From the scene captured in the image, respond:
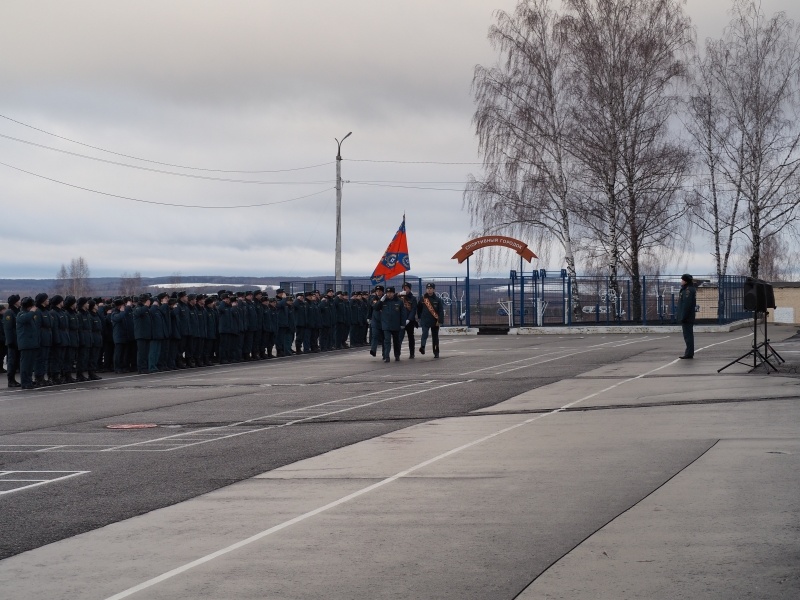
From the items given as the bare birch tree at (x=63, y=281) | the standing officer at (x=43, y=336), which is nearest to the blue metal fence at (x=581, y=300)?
the standing officer at (x=43, y=336)

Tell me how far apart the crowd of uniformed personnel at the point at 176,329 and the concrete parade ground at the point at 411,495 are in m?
4.92

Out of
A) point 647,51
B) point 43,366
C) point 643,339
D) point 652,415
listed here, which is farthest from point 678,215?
point 652,415

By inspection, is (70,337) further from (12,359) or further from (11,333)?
(12,359)

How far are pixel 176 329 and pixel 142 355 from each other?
1.23 meters

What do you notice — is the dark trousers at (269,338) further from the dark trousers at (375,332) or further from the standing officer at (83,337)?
the standing officer at (83,337)

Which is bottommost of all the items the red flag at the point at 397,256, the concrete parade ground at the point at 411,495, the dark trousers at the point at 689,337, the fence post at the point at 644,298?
the concrete parade ground at the point at 411,495

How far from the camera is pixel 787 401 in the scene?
16922 millimetres

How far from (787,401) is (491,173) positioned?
36983 mm

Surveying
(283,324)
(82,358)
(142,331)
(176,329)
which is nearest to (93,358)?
(82,358)

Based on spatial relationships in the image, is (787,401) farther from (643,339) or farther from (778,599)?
(643,339)

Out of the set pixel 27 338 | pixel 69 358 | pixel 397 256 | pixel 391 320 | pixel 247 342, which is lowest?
pixel 69 358

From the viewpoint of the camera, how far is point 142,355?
29.5 meters

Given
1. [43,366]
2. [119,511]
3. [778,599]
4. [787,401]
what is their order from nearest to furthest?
[778,599] → [119,511] → [787,401] → [43,366]

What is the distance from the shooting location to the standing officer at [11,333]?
85.2 ft
